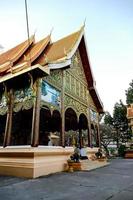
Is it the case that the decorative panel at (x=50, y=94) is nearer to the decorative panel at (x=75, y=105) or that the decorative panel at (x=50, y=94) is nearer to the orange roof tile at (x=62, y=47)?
the decorative panel at (x=75, y=105)

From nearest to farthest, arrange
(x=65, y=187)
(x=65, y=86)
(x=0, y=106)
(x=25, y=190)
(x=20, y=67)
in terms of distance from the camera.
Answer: (x=25, y=190)
(x=65, y=187)
(x=20, y=67)
(x=0, y=106)
(x=65, y=86)

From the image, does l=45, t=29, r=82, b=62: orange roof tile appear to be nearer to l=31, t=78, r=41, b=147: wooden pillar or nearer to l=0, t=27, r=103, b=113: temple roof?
l=0, t=27, r=103, b=113: temple roof

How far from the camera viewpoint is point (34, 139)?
764cm

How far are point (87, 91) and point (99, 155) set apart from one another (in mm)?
4105

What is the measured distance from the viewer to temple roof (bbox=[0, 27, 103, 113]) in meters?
8.79

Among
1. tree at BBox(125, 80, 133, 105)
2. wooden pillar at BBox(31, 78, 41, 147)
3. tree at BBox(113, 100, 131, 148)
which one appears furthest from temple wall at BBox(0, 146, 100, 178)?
tree at BBox(125, 80, 133, 105)

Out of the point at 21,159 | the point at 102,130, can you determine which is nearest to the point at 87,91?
the point at 21,159

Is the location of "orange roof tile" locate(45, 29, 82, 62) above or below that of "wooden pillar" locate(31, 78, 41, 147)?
above

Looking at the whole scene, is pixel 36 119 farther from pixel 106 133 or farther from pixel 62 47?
pixel 106 133

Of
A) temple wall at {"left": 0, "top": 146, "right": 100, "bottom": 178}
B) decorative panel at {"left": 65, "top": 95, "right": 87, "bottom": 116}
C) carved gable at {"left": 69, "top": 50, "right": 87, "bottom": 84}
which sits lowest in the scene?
temple wall at {"left": 0, "top": 146, "right": 100, "bottom": 178}

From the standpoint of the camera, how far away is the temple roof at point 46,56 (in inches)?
346

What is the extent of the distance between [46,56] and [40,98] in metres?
2.04

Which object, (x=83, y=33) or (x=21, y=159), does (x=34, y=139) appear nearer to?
(x=21, y=159)

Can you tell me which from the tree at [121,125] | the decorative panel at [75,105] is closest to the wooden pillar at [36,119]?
the decorative panel at [75,105]
